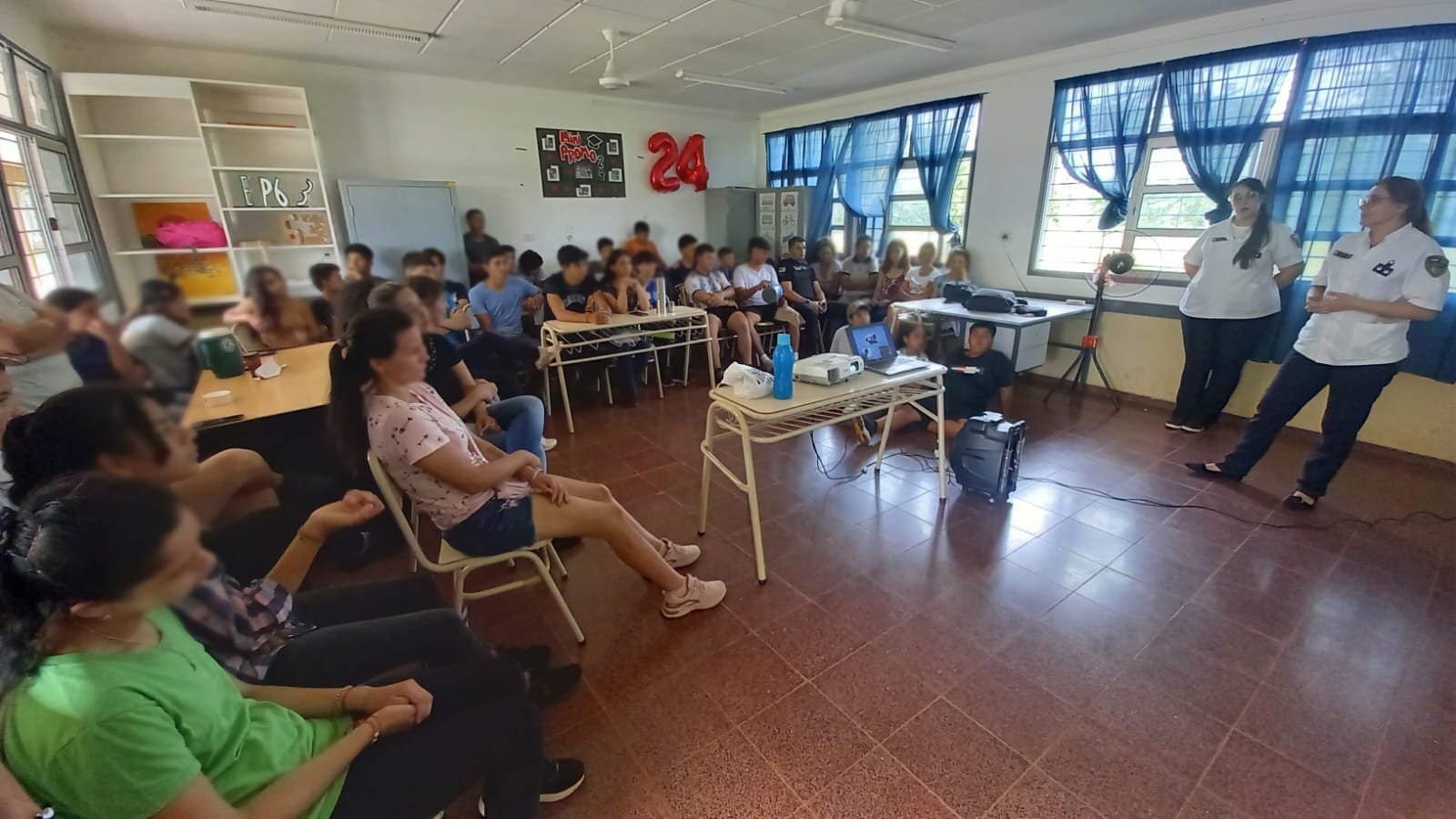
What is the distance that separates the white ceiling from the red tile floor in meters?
2.29

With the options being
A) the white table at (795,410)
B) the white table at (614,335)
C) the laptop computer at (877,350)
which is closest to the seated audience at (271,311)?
the white table at (795,410)

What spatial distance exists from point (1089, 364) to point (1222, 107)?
1803 millimetres

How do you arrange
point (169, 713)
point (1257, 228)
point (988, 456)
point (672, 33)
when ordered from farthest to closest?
point (672, 33)
point (1257, 228)
point (988, 456)
point (169, 713)

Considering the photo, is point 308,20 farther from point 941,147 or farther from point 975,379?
point 941,147

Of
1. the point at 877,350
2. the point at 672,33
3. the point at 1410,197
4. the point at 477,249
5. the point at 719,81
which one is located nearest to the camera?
the point at 477,249

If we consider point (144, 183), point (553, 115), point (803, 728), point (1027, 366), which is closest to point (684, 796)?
point (803, 728)

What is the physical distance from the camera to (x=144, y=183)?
1.76 feet

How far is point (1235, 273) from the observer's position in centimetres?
340

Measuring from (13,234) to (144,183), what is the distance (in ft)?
0.92

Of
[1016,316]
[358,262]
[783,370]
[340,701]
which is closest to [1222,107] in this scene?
[1016,316]

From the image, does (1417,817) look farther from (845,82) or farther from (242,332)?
(845,82)

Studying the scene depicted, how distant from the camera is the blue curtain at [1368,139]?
2.92 m

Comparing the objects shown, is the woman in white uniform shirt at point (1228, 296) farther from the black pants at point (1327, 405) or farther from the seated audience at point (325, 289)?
the seated audience at point (325, 289)

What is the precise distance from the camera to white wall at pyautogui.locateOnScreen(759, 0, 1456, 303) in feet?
10.8
